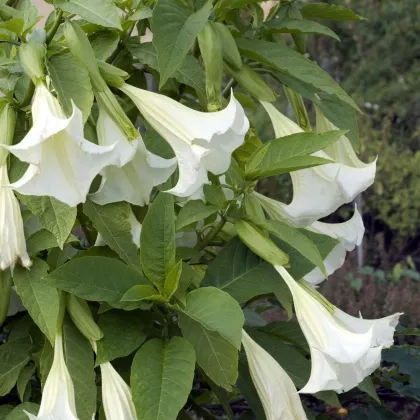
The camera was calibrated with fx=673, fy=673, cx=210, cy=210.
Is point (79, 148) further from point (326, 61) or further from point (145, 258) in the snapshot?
point (326, 61)

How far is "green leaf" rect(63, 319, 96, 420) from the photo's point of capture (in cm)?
73

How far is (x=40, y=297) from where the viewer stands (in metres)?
0.72

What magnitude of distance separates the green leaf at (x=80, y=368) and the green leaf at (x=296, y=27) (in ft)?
1.46

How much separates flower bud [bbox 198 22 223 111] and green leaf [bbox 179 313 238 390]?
0.24 m

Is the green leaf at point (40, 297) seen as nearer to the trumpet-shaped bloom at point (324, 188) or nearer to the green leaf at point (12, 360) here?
the green leaf at point (12, 360)

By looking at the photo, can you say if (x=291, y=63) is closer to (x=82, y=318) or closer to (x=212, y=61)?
(x=212, y=61)

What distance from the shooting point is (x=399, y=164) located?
5.91 meters

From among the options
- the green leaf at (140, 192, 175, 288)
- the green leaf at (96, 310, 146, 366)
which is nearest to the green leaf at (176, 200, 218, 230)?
the green leaf at (140, 192, 175, 288)

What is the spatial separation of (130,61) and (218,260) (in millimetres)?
287

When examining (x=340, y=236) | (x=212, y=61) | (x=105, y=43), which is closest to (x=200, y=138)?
(x=212, y=61)

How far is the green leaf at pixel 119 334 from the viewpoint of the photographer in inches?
28.4

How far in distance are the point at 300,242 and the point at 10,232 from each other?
30 cm

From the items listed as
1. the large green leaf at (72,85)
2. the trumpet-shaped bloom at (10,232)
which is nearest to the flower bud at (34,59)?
the large green leaf at (72,85)

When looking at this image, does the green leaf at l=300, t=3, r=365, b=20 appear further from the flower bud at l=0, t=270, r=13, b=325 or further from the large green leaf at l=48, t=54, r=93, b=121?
the flower bud at l=0, t=270, r=13, b=325
